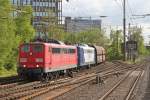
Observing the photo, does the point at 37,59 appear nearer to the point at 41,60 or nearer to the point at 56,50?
the point at 41,60

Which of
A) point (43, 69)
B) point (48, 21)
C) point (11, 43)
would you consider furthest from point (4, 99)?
point (48, 21)

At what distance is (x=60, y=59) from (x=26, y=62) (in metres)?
4.59

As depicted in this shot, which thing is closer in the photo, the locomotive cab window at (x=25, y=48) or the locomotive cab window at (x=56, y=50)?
the locomotive cab window at (x=25, y=48)

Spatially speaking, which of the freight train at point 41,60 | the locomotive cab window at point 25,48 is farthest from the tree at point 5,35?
the locomotive cab window at point 25,48

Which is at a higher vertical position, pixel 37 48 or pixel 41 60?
pixel 37 48

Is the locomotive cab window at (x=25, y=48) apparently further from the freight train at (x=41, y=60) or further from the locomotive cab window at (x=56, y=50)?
the locomotive cab window at (x=56, y=50)

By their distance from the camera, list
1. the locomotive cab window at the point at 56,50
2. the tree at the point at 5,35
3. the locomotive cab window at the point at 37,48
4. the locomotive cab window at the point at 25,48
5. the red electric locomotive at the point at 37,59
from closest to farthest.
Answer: the red electric locomotive at the point at 37,59, the locomotive cab window at the point at 37,48, the locomotive cab window at the point at 25,48, the locomotive cab window at the point at 56,50, the tree at the point at 5,35

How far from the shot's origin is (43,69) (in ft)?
107

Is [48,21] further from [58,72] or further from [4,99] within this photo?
[4,99]

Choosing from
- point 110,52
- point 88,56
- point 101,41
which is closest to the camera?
point 88,56

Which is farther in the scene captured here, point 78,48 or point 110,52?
point 110,52

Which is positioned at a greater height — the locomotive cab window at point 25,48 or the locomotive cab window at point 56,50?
the locomotive cab window at point 25,48

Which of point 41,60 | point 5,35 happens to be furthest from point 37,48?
point 5,35

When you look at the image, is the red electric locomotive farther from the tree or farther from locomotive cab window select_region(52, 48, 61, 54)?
the tree
